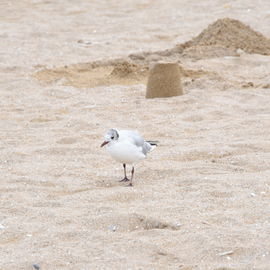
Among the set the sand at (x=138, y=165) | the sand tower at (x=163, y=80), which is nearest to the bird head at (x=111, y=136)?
the sand at (x=138, y=165)

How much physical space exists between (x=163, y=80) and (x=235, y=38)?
2.60 meters

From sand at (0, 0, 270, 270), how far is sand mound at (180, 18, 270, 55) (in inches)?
2.2

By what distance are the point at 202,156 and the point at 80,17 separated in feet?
27.4

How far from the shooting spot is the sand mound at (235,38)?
10.3 meters

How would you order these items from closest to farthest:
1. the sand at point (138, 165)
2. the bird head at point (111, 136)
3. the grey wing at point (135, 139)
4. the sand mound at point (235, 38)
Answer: the sand at point (138, 165) → the bird head at point (111, 136) → the grey wing at point (135, 139) → the sand mound at point (235, 38)

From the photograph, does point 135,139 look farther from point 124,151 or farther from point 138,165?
point 138,165

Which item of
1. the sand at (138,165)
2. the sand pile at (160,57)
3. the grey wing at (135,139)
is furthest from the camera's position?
the sand pile at (160,57)

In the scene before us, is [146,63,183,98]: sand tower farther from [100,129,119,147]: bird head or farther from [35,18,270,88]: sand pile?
[100,129,119,147]: bird head

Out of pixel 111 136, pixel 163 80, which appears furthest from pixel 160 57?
pixel 111 136

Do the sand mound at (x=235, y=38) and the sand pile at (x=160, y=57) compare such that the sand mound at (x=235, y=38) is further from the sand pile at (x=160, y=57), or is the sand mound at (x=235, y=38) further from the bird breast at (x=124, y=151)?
the bird breast at (x=124, y=151)

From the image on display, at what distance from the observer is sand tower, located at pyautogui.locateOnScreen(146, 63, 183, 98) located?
8.03 meters

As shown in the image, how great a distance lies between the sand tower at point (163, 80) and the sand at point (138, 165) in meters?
0.13

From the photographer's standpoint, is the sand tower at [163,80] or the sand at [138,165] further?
the sand tower at [163,80]

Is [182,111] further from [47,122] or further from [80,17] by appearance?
[80,17]
